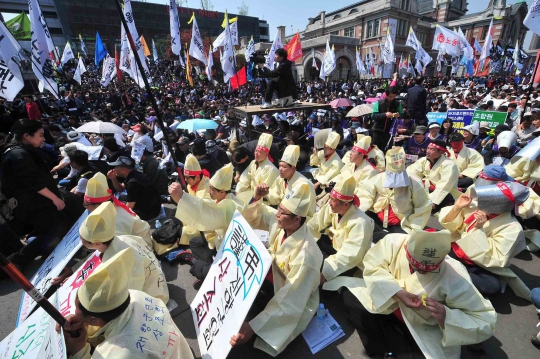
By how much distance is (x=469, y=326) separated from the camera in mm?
1937

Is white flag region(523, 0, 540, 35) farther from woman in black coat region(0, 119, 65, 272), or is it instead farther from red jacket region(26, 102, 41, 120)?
red jacket region(26, 102, 41, 120)

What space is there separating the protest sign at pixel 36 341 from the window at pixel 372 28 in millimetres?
51809

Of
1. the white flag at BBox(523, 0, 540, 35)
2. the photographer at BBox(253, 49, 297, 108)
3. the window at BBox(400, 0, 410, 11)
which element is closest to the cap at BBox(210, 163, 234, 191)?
the photographer at BBox(253, 49, 297, 108)

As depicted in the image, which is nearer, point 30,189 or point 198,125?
point 30,189

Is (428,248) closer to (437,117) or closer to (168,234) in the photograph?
(168,234)

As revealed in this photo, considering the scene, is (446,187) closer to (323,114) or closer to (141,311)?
(141,311)

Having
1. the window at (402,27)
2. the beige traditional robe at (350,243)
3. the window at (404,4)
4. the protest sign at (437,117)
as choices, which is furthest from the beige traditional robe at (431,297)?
the window at (404,4)

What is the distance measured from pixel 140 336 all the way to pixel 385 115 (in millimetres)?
7152

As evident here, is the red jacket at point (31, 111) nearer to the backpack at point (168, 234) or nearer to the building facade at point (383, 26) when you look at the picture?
the backpack at point (168, 234)

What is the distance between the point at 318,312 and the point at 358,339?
17.3 inches

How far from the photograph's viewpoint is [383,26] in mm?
42000

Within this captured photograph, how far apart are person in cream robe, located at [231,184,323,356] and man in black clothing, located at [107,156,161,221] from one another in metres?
2.77

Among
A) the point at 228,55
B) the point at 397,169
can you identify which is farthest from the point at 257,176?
the point at 228,55

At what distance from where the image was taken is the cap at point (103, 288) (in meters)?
1.56
